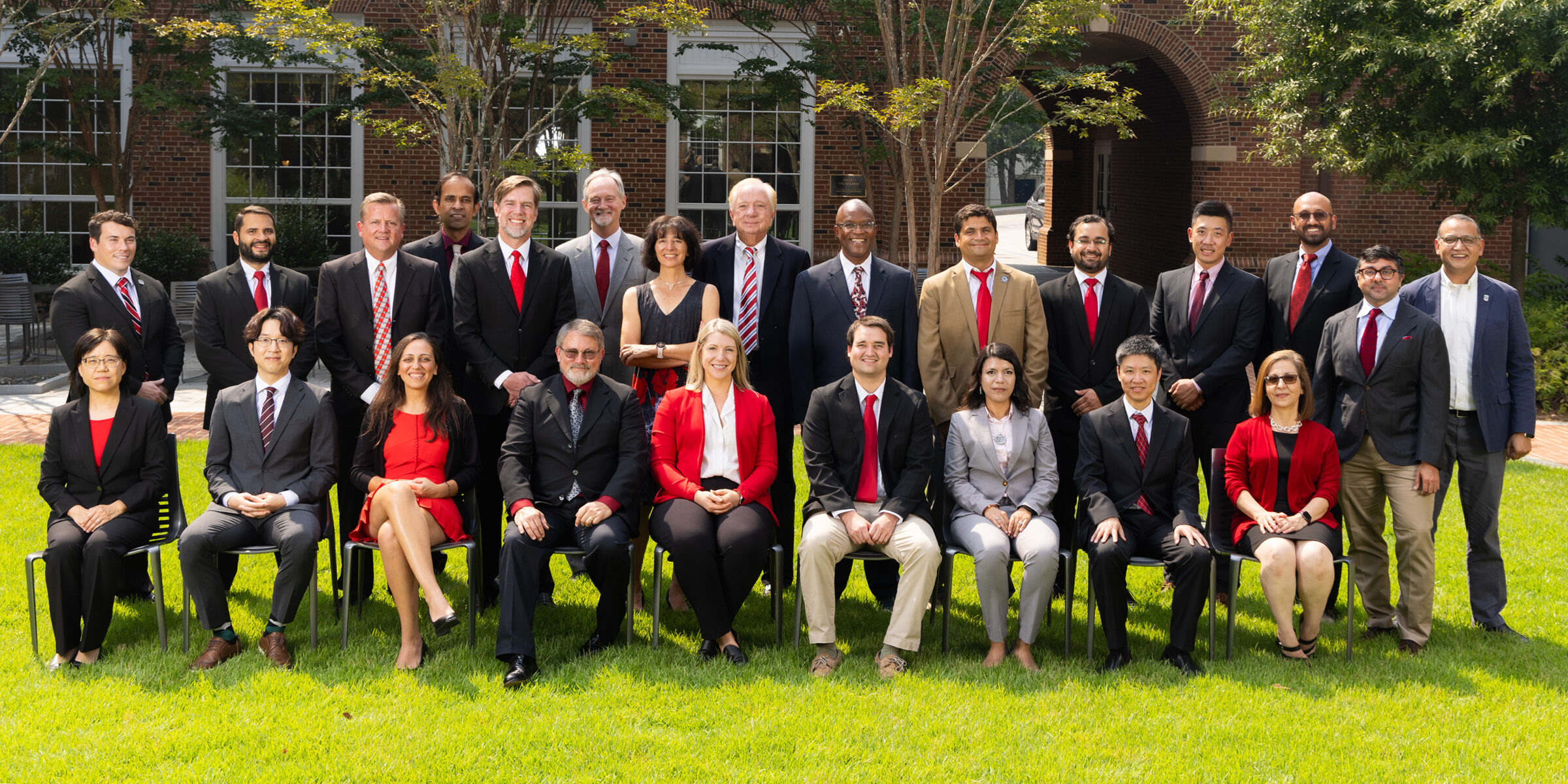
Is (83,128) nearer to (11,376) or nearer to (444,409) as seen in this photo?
(11,376)

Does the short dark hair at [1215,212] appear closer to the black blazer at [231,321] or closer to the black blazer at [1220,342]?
the black blazer at [1220,342]

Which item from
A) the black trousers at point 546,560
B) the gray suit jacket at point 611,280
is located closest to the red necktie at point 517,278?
the gray suit jacket at point 611,280

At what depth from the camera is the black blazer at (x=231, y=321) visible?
5.45 meters

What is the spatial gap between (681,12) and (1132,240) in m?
14.0

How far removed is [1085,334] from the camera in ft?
18.4

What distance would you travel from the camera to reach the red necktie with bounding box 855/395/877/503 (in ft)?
16.9

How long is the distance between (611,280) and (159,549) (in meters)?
2.22

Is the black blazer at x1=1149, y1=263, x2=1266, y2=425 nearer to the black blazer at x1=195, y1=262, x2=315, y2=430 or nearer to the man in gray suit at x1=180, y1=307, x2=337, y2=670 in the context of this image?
the man in gray suit at x1=180, y1=307, x2=337, y2=670

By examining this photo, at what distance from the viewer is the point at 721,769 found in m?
3.82

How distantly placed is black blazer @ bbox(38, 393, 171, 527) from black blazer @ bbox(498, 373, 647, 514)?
1.41 meters

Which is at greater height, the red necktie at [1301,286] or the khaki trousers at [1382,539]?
the red necktie at [1301,286]

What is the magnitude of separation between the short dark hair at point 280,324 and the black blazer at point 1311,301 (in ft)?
13.9

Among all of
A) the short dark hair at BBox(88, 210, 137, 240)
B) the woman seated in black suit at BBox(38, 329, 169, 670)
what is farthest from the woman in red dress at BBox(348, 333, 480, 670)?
Result: the short dark hair at BBox(88, 210, 137, 240)

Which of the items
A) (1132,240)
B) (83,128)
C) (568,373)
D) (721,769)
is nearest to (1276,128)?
(1132,240)
